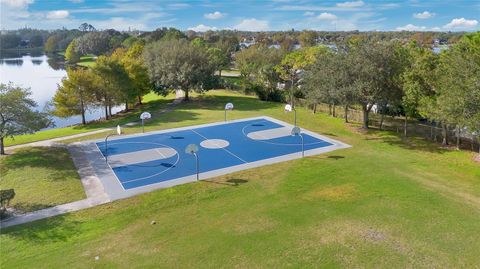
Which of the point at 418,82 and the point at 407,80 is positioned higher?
the point at 407,80

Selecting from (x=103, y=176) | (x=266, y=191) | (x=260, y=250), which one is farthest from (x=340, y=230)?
(x=103, y=176)

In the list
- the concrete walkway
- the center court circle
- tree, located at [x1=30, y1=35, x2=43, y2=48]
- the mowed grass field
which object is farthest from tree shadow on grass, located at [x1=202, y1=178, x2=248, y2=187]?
tree, located at [x1=30, y1=35, x2=43, y2=48]

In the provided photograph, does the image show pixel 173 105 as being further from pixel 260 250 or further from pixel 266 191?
pixel 260 250

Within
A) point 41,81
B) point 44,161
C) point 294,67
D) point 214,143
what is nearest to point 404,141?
point 214,143

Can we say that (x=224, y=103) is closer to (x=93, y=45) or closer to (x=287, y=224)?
(x=287, y=224)

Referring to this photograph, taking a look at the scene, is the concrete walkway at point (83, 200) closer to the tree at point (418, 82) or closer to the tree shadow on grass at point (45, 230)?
the tree shadow on grass at point (45, 230)

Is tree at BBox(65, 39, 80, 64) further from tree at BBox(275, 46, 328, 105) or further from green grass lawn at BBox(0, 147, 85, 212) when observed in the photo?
green grass lawn at BBox(0, 147, 85, 212)

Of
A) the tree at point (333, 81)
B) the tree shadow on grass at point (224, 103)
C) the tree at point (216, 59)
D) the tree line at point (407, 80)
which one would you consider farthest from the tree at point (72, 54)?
the tree at point (333, 81)
